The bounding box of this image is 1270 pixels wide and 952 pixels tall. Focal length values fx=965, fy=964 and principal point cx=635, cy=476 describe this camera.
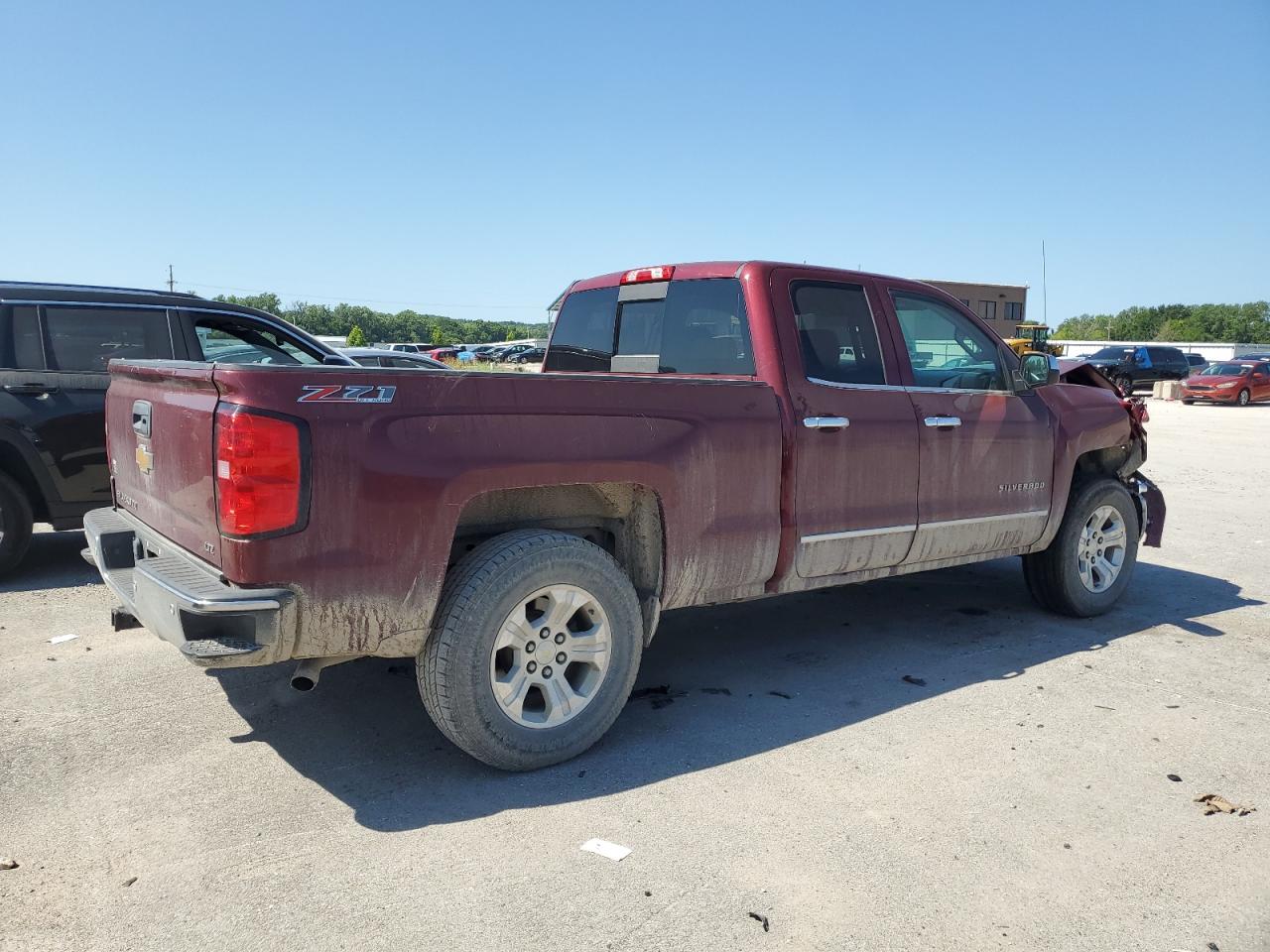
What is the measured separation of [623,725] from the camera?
4156 mm

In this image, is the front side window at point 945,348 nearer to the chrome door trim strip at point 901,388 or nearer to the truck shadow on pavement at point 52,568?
the chrome door trim strip at point 901,388

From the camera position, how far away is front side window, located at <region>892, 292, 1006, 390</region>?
16.8ft

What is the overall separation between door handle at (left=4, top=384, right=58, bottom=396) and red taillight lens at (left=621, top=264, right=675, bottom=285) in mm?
3927

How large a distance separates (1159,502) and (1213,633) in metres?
1.08

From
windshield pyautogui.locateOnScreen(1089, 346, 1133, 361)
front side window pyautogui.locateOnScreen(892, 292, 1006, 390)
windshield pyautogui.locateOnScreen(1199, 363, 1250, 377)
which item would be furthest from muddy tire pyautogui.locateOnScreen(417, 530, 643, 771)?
windshield pyautogui.locateOnScreen(1089, 346, 1133, 361)

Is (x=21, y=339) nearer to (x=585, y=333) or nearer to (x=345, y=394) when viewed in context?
(x=585, y=333)

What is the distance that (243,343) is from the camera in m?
7.07

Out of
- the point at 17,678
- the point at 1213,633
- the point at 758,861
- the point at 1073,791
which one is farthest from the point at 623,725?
the point at 1213,633

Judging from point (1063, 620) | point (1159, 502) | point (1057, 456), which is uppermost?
point (1057, 456)

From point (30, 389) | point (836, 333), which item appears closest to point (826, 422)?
point (836, 333)

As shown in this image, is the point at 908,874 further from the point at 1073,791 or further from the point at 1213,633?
the point at 1213,633

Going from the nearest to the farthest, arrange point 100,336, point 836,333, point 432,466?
point 432,466
point 836,333
point 100,336

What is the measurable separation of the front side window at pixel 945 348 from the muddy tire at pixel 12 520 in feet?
18.3

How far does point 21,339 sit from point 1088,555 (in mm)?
7039
